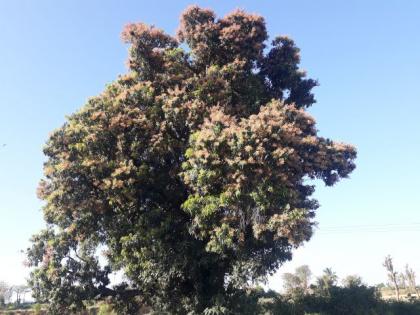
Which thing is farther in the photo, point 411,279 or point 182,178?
Answer: point 411,279

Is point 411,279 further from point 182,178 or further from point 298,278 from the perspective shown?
point 182,178

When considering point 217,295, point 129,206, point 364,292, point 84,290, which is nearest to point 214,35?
point 129,206

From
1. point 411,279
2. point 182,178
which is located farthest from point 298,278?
point 182,178

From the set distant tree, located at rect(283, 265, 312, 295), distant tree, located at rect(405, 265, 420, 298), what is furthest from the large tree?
distant tree, located at rect(405, 265, 420, 298)

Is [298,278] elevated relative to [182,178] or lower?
lower

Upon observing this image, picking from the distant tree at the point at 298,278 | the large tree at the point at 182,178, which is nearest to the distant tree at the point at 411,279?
the distant tree at the point at 298,278

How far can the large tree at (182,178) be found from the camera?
16750 mm

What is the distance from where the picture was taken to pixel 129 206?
20.2 m

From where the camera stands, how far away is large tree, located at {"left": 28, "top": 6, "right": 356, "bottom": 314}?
55.0 feet

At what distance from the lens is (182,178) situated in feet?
64.0

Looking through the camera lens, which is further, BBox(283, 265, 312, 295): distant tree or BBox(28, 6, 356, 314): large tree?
BBox(283, 265, 312, 295): distant tree

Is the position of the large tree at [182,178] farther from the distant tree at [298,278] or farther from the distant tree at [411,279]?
the distant tree at [411,279]

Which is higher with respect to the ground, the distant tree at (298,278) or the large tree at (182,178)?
the large tree at (182,178)

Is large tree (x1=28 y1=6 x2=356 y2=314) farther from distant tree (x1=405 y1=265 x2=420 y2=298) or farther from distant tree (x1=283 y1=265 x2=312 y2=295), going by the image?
distant tree (x1=405 y1=265 x2=420 y2=298)
